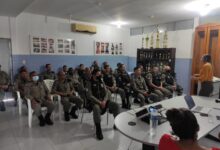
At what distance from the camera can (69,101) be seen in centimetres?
374

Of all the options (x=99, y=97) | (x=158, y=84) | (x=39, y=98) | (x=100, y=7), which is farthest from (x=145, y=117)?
(x=100, y=7)

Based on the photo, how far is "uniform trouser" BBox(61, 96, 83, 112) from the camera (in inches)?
→ 143

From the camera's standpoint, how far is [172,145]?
45.9 inches

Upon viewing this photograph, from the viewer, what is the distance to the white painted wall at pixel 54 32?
5324 millimetres

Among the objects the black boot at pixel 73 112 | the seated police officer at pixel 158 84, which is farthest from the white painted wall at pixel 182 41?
the black boot at pixel 73 112

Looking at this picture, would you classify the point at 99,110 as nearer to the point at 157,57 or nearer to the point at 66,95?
the point at 66,95

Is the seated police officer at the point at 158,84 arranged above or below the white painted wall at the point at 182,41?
below

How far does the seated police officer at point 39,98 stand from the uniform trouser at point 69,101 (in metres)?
→ 0.27

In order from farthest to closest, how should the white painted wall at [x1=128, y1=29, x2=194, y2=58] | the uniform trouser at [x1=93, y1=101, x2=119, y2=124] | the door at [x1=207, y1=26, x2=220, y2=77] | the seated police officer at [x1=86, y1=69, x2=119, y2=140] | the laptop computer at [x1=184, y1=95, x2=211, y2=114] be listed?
the white painted wall at [x1=128, y1=29, x2=194, y2=58], the door at [x1=207, y1=26, x2=220, y2=77], the seated police officer at [x1=86, y1=69, x2=119, y2=140], the uniform trouser at [x1=93, y1=101, x2=119, y2=124], the laptop computer at [x1=184, y1=95, x2=211, y2=114]

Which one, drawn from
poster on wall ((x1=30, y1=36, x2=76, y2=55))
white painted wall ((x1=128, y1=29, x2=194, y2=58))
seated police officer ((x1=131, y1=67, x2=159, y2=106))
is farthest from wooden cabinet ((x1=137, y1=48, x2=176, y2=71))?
poster on wall ((x1=30, y1=36, x2=76, y2=55))

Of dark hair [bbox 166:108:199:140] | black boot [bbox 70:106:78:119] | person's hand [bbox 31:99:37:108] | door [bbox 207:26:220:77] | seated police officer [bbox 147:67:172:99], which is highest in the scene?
door [bbox 207:26:220:77]

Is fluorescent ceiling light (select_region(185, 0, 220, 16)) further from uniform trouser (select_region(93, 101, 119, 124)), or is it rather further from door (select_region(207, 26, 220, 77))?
uniform trouser (select_region(93, 101, 119, 124))

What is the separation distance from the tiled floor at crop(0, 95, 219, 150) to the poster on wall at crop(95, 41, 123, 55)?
3986 millimetres

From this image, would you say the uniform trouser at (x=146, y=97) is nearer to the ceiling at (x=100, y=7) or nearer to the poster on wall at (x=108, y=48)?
the ceiling at (x=100, y=7)
